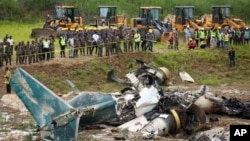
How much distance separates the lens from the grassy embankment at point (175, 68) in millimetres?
26688

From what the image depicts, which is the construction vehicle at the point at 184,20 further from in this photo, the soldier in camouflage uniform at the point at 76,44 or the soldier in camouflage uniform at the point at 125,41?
the soldier in camouflage uniform at the point at 76,44

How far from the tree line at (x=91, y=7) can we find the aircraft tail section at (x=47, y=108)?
106 ft

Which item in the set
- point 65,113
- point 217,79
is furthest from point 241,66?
point 65,113

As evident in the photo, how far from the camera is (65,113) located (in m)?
16.6

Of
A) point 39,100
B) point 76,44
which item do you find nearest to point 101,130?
point 39,100

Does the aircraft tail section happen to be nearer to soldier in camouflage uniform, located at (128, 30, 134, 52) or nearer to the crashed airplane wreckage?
the crashed airplane wreckage

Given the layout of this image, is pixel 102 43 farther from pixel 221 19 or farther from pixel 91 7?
pixel 91 7

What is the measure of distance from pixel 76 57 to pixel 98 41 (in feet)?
4.51

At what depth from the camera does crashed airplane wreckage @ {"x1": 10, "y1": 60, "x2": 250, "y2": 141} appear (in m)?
16.7

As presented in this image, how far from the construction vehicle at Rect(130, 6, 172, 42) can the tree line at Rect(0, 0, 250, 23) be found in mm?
9268

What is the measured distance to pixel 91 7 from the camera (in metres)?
51.4

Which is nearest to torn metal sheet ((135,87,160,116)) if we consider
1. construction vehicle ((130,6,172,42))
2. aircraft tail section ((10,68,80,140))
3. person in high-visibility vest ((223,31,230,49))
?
aircraft tail section ((10,68,80,140))

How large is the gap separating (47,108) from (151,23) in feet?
77.7

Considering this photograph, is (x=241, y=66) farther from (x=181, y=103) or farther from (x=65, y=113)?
(x=65, y=113)
